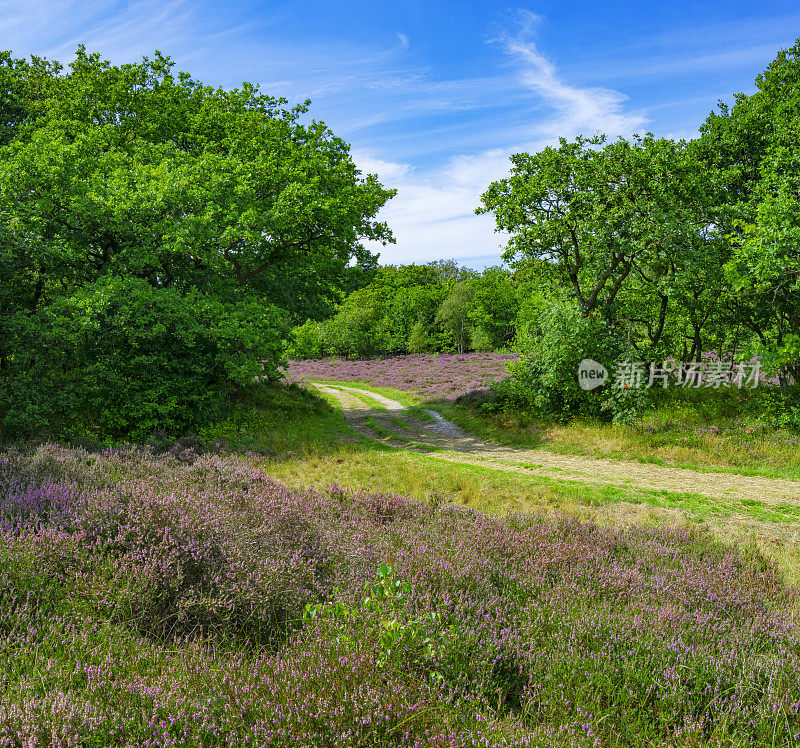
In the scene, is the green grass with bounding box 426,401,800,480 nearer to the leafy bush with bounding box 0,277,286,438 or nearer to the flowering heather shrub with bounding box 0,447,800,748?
the flowering heather shrub with bounding box 0,447,800,748

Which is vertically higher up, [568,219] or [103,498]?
[568,219]

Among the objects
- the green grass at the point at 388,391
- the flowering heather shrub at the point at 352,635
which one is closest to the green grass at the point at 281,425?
the green grass at the point at 388,391

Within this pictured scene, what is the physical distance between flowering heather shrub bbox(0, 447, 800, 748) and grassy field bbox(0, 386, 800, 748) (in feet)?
0.06

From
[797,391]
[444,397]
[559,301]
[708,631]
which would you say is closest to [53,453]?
[708,631]

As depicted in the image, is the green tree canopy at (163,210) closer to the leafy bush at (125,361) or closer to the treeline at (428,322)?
the leafy bush at (125,361)

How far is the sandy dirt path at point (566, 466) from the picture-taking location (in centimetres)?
1112

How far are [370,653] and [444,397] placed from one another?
25650 millimetres

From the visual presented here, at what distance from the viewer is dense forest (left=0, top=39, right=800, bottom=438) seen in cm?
1300

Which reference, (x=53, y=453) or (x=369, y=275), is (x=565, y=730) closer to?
(x=53, y=453)

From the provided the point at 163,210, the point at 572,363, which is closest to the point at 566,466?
the point at 572,363

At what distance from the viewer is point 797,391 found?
51.4 feet

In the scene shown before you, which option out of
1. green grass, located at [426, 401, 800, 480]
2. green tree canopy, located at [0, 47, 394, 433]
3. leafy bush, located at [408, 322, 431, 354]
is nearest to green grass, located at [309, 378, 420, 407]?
green tree canopy, located at [0, 47, 394, 433]

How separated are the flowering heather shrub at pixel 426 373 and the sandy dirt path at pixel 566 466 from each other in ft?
25.8

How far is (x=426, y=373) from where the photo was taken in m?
41.5
